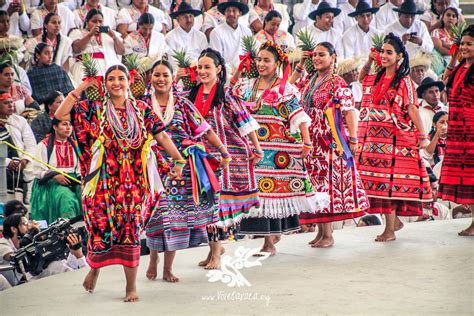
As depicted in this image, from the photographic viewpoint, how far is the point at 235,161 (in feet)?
25.5

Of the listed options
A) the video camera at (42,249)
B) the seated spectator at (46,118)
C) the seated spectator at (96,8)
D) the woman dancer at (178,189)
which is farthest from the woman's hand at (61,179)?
the seated spectator at (96,8)

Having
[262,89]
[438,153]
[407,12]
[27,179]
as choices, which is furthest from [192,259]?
[407,12]

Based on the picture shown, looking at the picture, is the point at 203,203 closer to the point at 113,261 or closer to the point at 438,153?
the point at 113,261

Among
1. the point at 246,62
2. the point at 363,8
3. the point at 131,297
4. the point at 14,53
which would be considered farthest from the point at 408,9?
the point at 131,297

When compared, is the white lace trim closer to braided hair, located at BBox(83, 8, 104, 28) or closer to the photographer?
the photographer

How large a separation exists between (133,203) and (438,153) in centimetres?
564

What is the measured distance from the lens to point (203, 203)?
7.33 metres

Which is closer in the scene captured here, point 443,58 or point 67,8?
point 67,8

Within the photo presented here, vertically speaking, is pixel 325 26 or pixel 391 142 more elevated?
pixel 325 26

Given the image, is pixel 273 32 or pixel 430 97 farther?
pixel 273 32

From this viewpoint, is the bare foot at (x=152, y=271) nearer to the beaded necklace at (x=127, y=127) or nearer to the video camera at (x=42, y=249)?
the video camera at (x=42, y=249)

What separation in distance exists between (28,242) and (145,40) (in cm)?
496

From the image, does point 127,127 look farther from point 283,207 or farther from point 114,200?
point 283,207
